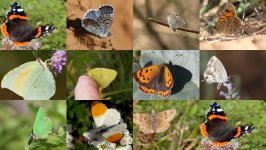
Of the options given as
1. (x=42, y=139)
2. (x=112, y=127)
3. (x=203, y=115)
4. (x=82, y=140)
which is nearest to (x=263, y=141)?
(x=203, y=115)

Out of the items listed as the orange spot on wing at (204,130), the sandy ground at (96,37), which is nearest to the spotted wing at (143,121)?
the orange spot on wing at (204,130)

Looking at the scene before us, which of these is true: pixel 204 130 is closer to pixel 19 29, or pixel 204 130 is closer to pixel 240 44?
pixel 240 44

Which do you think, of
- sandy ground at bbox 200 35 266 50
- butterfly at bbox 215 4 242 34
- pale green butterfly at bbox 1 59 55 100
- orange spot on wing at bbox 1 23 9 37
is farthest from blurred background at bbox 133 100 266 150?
orange spot on wing at bbox 1 23 9 37

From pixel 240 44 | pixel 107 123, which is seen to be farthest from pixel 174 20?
pixel 107 123

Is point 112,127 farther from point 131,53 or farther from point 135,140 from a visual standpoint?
point 131,53

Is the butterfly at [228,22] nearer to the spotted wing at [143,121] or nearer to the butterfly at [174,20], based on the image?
the butterfly at [174,20]

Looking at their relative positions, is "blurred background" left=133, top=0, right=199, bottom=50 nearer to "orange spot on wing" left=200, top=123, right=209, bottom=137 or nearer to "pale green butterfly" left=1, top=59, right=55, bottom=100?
"orange spot on wing" left=200, top=123, right=209, bottom=137
